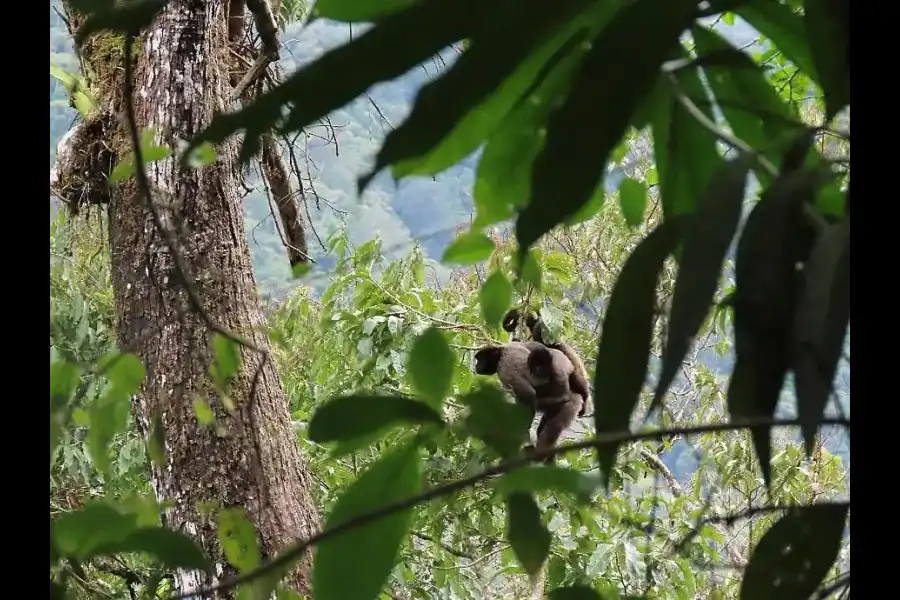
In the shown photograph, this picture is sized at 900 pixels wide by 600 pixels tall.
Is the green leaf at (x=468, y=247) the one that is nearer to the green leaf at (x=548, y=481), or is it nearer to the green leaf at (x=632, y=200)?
the green leaf at (x=632, y=200)

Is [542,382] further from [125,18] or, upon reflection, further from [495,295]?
[125,18]

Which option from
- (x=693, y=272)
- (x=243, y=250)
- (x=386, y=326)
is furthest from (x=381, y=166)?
(x=386, y=326)

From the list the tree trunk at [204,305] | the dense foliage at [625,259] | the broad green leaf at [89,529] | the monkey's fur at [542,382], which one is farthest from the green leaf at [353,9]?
the tree trunk at [204,305]

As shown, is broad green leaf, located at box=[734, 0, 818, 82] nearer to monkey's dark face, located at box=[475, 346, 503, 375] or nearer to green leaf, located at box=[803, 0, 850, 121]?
green leaf, located at box=[803, 0, 850, 121]

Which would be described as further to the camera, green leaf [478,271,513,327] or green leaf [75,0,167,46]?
green leaf [478,271,513,327]

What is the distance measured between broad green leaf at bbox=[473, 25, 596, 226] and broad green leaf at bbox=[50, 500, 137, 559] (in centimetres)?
23

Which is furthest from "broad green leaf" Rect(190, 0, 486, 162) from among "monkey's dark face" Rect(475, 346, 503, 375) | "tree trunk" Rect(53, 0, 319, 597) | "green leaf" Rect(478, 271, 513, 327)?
"tree trunk" Rect(53, 0, 319, 597)

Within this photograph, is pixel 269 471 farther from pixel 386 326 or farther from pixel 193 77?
pixel 193 77

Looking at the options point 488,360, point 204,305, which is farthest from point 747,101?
point 204,305

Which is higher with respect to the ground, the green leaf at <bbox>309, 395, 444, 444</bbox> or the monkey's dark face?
the monkey's dark face

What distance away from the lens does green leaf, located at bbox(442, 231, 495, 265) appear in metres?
0.49

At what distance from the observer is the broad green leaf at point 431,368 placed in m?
0.39

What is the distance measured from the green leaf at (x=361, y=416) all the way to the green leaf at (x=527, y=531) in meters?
0.05

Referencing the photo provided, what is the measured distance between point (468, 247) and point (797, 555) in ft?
0.81
